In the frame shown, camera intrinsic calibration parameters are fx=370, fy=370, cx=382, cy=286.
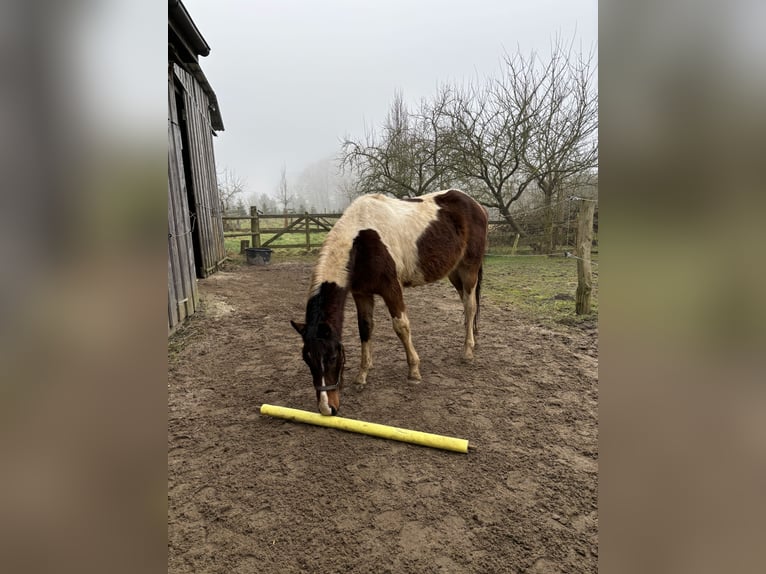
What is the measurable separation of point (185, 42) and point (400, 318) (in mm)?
6659

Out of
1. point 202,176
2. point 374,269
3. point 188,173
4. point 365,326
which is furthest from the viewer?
point 202,176

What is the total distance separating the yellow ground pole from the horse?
0.31ft

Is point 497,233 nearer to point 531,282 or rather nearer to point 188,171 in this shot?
point 531,282

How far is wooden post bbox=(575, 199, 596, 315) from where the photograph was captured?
506 centimetres

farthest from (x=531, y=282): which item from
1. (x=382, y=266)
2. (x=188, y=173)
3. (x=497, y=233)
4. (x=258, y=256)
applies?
(x=188, y=173)

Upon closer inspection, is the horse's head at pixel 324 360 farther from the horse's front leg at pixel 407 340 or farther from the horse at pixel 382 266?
A: the horse's front leg at pixel 407 340

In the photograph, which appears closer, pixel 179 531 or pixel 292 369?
pixel 179 531

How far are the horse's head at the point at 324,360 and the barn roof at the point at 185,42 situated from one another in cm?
486

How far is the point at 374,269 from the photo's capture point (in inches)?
125
